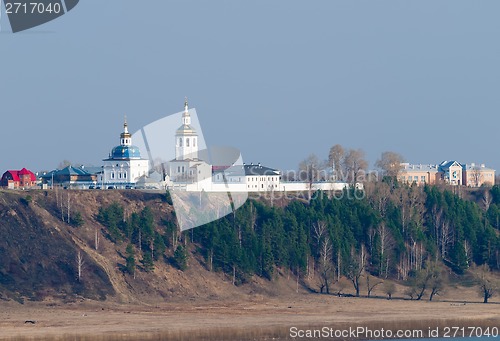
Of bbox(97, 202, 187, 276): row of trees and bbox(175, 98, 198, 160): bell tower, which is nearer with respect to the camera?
bbox(97, 202, 187, 276): row of trees

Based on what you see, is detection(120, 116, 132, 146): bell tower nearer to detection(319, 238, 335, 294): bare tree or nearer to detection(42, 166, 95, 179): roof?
detection(42, 166, 95, 179): roof

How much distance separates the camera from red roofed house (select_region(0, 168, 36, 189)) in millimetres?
122900

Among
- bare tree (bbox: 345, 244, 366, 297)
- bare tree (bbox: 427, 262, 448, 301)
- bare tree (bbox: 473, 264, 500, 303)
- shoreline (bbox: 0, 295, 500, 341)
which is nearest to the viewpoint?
shoreline (bbox: 0, 295, 500, 341)

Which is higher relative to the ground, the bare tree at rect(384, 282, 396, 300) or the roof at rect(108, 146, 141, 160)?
the roof at rect(108, 146, 141, 160)

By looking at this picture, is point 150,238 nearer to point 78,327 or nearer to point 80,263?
point 80,263

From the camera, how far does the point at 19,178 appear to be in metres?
124

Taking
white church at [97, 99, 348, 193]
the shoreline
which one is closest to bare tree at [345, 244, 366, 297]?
the shoreline

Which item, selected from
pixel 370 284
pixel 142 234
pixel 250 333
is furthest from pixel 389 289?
pixel 250 333

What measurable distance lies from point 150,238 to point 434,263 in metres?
24.1

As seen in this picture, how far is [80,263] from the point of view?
98.9 metres

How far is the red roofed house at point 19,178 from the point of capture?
403 feet

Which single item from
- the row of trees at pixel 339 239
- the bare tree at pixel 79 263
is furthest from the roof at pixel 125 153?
the bare tree at pixel 79 263

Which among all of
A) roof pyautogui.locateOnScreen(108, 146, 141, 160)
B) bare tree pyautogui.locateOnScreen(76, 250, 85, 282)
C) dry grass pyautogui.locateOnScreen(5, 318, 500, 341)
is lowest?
dry grass pyautogui.locateOnScreen(5, 318, 500, 341)

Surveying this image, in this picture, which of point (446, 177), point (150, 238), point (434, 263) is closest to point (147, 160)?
point (150, 238)
